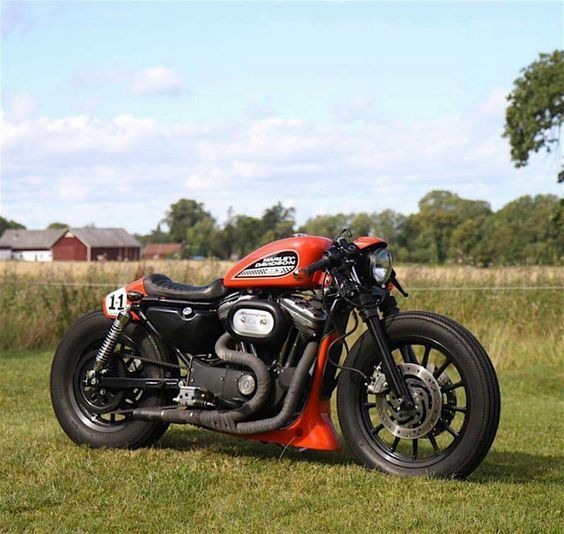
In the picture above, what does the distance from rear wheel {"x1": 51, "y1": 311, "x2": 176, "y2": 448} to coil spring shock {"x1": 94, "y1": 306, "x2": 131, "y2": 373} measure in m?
0.06

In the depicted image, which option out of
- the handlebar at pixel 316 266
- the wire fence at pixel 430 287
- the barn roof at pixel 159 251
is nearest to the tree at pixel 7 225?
the barn roof at pixel 159 251

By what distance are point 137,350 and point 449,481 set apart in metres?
2.25

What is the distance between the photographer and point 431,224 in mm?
79812

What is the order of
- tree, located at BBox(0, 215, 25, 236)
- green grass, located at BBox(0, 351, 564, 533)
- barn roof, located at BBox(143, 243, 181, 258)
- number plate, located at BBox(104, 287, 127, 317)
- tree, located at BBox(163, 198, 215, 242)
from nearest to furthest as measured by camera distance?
green grass, located at BBox(0, 351, 564, 533), number plate, located at BBox(104, 287, 127, 317), barn roof, located at BBox(143, 243, 181, 258), tree, located at BBox(163, 198, 215, 242), tree, located at BBox(0, 215, 25, 236)

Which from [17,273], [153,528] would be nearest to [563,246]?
[17,273]

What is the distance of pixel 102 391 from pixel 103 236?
44.4 m

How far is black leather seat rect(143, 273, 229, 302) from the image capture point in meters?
5.95

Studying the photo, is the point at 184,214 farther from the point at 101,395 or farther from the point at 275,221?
the point at 101,395

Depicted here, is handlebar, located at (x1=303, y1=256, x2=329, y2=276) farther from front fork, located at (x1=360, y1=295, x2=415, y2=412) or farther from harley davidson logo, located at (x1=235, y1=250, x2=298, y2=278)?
front fork, located at (x1=360, y1=295, x2=415, y2=412)

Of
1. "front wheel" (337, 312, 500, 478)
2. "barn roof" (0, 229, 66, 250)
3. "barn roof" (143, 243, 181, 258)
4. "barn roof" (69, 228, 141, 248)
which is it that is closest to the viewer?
"front wheel" (337, 312, 500, 478)

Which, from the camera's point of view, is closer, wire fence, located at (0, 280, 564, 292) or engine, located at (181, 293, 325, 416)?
engine, located at (181, 293, 325, 416)

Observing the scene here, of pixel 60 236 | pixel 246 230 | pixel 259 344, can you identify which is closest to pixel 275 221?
pixel 246 230

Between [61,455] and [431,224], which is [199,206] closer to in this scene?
[431,224]

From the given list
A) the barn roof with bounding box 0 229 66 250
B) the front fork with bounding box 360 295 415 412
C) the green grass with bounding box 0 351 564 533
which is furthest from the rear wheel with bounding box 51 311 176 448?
the barn roof with bounding box 0 229 66 250
